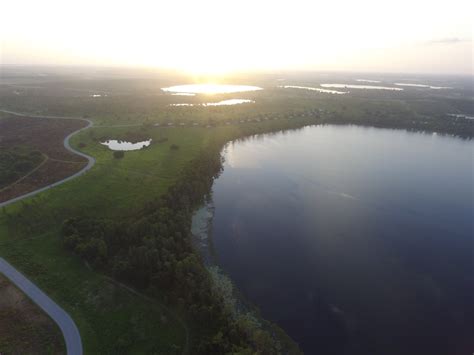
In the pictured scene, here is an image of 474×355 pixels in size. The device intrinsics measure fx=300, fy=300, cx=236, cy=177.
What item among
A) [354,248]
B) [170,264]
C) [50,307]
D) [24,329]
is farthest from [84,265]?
[354,248]

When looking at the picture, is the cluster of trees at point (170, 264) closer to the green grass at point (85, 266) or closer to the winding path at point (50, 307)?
the green grass at point (85, 266)

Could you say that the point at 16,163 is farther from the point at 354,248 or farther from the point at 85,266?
the point at 354,248

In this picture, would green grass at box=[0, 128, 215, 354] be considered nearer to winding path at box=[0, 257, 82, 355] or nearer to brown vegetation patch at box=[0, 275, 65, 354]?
winding path at box=[0, 257, 82, 355]

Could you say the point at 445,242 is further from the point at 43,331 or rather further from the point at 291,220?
the point at 43,331

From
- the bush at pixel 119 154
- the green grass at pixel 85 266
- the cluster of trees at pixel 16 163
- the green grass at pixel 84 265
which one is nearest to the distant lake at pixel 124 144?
the green grass at pixel 84 265

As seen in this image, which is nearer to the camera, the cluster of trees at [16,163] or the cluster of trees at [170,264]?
the cluster of trees at [170,264]

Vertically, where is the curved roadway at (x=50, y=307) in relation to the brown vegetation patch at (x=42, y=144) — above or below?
below
